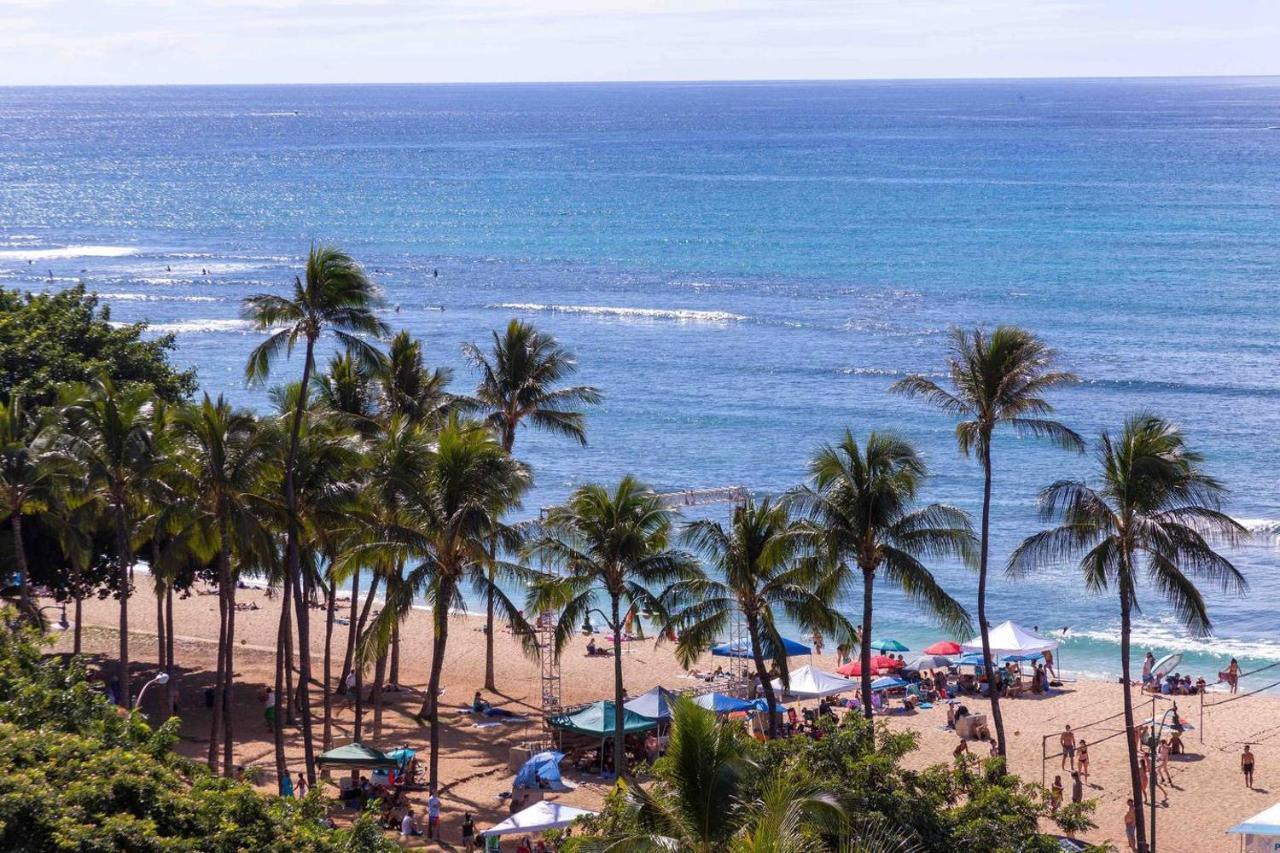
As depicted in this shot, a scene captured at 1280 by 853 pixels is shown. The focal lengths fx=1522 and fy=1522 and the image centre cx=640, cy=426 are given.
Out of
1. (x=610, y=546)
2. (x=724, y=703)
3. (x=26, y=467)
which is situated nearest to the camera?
(x=610, y=546)

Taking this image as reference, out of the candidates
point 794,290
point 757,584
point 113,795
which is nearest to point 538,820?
point 757,584

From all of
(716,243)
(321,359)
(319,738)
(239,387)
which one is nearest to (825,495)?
(319,738)

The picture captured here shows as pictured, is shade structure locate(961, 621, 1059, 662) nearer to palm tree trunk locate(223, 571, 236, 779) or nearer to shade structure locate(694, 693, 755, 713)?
shade structure locate(694, 693, 755, 713)

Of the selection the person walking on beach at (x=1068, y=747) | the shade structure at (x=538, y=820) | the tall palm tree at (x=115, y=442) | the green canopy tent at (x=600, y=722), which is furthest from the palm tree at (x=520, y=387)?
the person walking on beach at (x=1068, y=747)

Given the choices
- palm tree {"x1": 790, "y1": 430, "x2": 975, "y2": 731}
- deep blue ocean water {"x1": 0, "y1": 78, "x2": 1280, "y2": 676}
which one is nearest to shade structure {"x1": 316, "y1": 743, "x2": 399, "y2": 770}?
palm tree {"x1": 790, "y1": 430, "x2": 975, "y2": 731}

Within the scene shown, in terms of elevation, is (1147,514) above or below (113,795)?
above

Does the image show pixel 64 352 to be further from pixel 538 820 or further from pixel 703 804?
pixel 703 804

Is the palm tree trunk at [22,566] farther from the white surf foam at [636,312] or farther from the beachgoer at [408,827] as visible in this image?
the white surf foam at [636,312]
